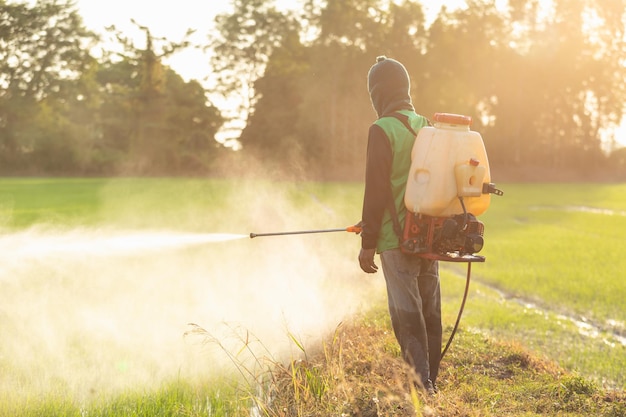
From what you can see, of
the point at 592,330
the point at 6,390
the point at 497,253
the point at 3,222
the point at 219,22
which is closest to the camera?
the point at 6,390

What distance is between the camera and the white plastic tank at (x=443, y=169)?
4285 millimetres

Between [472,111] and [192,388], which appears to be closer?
[192,388]

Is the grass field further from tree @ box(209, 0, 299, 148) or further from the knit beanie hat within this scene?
tree @ box(209, 0, 299, 148)

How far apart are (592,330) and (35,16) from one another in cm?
5617

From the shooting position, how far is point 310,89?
57.0 metres

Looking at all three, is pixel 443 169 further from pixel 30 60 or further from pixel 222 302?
pixel 30 60

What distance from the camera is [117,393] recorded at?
5.23 meters

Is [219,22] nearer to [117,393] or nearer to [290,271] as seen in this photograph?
[290,271]

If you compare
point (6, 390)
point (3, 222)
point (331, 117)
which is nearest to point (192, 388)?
point (6, 390)

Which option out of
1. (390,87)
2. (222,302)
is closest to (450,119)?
(390,87)

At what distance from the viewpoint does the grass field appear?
18.6ft

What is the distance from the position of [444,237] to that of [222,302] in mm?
4697

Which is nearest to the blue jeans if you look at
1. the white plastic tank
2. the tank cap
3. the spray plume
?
the white plastic tank

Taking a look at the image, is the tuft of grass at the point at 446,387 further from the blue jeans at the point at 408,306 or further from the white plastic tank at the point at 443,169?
the white plastic tank at the point at 443,169
